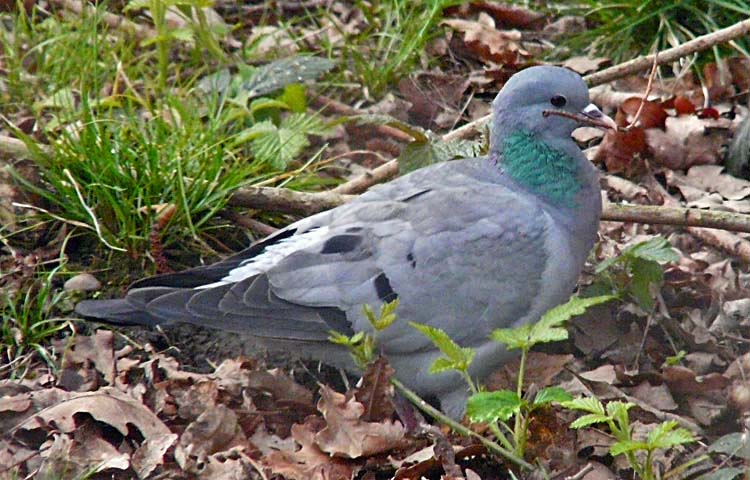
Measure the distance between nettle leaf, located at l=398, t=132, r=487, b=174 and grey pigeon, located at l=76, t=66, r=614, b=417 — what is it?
0.67m

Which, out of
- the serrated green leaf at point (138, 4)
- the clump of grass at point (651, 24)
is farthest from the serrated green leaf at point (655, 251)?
the serrated green leaf at point (138, 4)

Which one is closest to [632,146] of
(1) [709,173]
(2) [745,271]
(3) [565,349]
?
(1) [709,173]

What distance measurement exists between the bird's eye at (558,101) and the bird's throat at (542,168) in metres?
0.14

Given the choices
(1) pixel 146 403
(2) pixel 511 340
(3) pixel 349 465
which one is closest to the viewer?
(2) pixel 511 340

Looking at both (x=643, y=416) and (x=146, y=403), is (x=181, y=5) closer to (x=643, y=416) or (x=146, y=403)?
(x=146, y=403)

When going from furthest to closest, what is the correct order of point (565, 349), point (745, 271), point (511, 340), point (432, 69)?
point (432, 69), point (745, 271), point (565, 349), point (511, 340)

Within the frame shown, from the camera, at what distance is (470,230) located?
4066 millimetres

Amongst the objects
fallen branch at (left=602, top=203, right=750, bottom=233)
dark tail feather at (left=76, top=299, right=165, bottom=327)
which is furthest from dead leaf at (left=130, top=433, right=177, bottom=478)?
fallen branch at (left=602, top=203, right=750, bottom=233)

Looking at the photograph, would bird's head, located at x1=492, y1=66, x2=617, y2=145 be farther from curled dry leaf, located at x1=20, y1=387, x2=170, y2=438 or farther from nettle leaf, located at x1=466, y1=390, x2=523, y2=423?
curled dry leaf, located at x1=20, y1=387, x2=170, y2=438

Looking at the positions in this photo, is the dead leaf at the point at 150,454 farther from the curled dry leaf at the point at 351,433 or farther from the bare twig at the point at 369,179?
the bare twig at the point at 369,179

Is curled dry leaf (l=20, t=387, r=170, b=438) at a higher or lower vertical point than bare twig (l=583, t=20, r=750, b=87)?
lower

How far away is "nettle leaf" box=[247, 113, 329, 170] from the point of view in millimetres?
5078

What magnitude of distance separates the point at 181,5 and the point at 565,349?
2.43 m

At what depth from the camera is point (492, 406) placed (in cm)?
328
